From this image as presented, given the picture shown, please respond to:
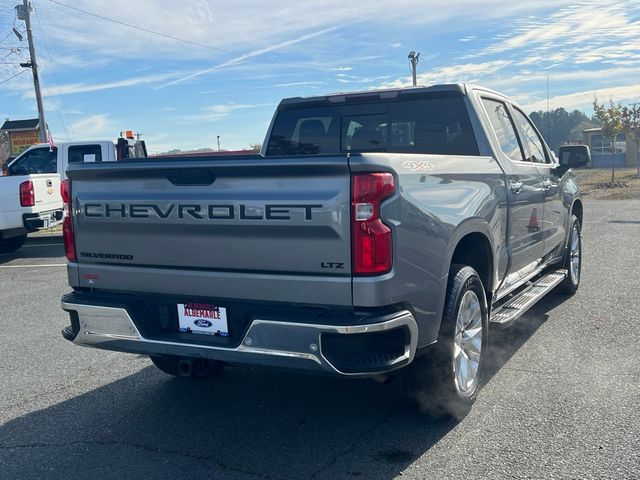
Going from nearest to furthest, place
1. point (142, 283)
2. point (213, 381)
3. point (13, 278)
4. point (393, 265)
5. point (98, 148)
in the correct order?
point (393, 265) → point (142, 283) → point (213, 381) → point (13, 278) → point (98, 148)

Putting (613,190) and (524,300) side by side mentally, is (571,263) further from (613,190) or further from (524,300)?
(613,190)

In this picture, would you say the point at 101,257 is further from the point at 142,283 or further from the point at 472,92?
the point at 472,92

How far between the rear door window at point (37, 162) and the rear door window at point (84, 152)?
1.41ft

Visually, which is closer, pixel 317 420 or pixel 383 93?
pixel 317 420

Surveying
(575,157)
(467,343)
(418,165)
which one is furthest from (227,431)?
(575,157)

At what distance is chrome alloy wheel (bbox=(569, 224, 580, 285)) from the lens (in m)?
7.11

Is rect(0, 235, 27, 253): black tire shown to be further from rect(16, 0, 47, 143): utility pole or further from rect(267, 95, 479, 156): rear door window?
rect(16, 0, 47, 143): utility pole

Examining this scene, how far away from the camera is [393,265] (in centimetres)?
336

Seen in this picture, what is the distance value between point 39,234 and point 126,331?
13.4 m

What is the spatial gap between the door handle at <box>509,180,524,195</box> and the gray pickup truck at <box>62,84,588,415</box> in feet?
0.36

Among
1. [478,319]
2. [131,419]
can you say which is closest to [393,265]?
[478,319]

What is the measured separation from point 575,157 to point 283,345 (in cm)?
415

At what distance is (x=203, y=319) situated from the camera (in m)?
3.73

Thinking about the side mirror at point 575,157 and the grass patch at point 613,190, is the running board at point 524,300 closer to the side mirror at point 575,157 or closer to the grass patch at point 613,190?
the side mirror at point 575,157
